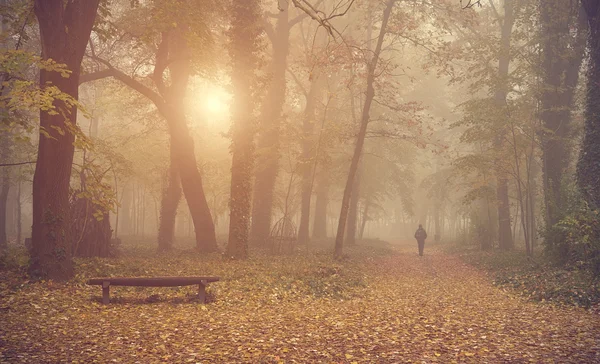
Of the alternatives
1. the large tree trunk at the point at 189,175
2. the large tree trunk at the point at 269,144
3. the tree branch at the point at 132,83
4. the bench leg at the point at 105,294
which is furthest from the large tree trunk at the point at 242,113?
the bench leg at the point at 105,294

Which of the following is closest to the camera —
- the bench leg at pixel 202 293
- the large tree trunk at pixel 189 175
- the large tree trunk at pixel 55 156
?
the bench leg at pixel 202 293

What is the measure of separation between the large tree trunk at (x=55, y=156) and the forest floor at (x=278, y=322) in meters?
0.68

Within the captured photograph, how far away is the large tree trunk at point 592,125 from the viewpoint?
12.8 meters

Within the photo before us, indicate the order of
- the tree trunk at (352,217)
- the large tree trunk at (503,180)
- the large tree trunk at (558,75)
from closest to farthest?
the large tree trunk at (558,75)
the large tree trunk at (503,180)
the tree trunk at (352,217)

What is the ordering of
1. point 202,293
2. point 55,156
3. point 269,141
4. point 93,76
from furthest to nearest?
1. point 269,141
2. point 93,76
3. point 55,156
4. point 202,293

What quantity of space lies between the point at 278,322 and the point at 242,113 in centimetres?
946

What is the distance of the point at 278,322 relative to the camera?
26.6 feet

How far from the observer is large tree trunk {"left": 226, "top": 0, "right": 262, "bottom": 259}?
15188 millimetres

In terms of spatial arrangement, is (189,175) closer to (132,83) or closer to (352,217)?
(132,83)

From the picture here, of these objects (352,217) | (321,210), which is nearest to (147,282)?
(352,217)

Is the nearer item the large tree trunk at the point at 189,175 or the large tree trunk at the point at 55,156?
the large tree trunk at the point at 55,156

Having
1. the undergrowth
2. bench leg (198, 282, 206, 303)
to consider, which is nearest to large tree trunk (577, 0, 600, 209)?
the undergrowth

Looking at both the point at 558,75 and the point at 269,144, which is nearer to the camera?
the point at 558,75

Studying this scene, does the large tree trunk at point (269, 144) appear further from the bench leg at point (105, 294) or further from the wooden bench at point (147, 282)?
the bench leg at point (105, 294)
